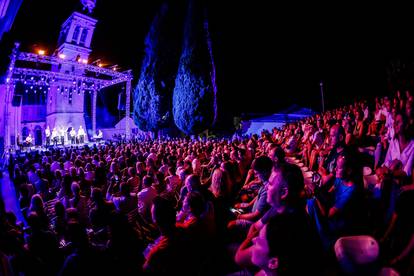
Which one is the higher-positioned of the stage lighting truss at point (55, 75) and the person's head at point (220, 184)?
the stage lighting truss at point (55, 75)

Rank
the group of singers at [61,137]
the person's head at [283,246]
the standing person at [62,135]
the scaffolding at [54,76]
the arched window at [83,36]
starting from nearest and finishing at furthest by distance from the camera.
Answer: the person's head at [283,246], the scaffolding at [54,76], the group of singers at [61,137], the standing person at [62,135], the arched window at [83,36]

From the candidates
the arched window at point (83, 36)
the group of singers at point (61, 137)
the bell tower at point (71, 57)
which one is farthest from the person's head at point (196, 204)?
the arched window at point (83, 36)

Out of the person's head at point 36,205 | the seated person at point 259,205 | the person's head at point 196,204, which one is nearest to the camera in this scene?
the person's head at point 196,204

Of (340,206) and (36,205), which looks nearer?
(340,206)

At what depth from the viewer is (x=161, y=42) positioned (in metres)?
31.1

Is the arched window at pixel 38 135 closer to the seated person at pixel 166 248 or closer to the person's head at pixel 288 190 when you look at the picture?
the seated person at pixel 166 248

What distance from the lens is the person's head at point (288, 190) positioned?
6.78ft

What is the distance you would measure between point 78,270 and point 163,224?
837mm

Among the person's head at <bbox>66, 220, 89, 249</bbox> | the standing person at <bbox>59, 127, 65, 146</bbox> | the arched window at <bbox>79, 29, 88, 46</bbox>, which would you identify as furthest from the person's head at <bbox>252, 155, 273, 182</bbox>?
the arched window at <bbox>79, 29, 88, 46</bbox>

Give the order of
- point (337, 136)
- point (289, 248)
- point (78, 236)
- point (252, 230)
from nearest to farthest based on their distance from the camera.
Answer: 1. point (289, 248)
2. point (78, 236)
3. point (252, 230)
4. point (337, 136)

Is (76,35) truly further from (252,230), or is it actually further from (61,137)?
(252,230)

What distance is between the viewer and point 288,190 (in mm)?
2139

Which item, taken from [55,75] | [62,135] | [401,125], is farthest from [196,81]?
[401,125]

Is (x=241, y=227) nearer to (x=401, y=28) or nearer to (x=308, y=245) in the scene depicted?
(x=308, y=245)
